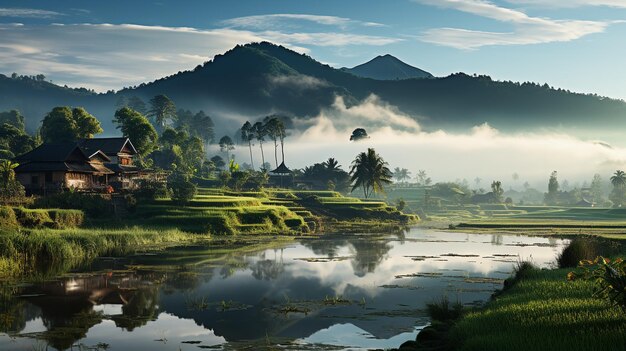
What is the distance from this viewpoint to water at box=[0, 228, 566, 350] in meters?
25.1

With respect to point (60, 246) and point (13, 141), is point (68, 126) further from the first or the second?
point (60, 246)

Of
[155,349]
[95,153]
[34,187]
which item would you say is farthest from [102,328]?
[95,153]

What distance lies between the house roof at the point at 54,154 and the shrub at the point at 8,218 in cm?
2974

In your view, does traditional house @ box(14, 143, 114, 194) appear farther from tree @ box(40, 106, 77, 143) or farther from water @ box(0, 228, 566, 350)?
water @ box(0, 228, 566, 350)

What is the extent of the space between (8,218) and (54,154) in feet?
108

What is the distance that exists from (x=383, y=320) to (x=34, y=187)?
231 feet

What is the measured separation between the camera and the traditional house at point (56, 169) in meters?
85.9

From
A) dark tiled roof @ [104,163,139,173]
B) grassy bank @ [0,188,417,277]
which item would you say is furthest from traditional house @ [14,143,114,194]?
grassy bank @ [0,188,417,277]

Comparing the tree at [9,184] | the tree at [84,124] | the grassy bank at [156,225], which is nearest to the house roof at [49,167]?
the tree at [9,184]

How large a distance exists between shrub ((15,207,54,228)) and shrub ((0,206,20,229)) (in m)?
1.11

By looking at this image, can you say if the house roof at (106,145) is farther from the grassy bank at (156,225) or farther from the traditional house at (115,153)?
the grassy bank at (156,225)

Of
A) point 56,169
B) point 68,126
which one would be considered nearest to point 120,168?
point 56,169

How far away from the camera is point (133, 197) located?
83.4 metres

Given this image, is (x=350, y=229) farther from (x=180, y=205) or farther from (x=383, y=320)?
(x=383, y=320)
